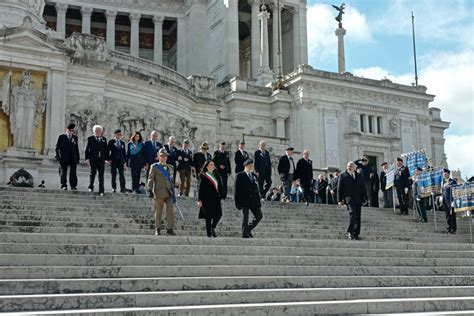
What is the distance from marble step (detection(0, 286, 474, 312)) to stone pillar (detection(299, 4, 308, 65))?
1853 inches

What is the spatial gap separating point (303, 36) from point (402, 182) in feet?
131

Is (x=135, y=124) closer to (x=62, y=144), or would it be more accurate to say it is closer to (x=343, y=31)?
(x=62, y=144)

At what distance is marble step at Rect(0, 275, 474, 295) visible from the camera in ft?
27.1

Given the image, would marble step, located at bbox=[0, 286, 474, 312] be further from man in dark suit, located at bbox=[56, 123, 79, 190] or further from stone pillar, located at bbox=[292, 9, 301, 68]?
stone pillar, located at bbox=[292, 9, 301, 68]

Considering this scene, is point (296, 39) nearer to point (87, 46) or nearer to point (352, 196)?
point (87, 46)

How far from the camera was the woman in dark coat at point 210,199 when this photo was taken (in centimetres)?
1213

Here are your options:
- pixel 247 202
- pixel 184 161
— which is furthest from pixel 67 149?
pixel 247 202

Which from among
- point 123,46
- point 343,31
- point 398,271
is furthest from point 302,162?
point 123,46

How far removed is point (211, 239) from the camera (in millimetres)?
11484

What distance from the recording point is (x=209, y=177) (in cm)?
1241

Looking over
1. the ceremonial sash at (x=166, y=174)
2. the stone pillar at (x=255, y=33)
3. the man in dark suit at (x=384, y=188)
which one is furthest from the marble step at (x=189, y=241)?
the stone pillar at (x=255, y=33)

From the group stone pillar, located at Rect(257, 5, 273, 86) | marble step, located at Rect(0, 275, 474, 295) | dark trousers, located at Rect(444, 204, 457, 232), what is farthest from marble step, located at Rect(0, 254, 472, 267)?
stone pillar, located at Rect(257, 5, 273, 86)

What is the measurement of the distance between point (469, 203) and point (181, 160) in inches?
316

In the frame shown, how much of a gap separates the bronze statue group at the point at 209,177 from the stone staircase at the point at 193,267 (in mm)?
823
